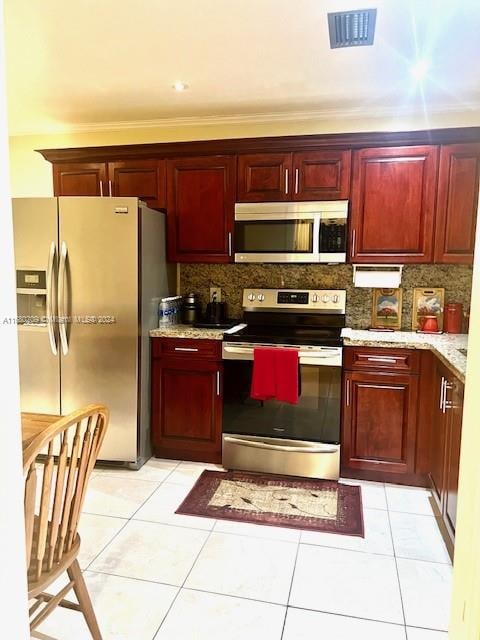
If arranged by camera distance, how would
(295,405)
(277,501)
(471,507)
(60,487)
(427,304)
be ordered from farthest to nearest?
(427,304) < (295,405) < (277,501) < (60,487) < (471,507)

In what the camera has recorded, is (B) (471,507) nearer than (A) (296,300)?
Yes

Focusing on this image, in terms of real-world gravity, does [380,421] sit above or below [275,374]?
below

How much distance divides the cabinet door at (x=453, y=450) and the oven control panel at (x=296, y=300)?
1.18m

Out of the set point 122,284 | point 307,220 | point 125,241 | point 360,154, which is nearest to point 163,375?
point 122,284

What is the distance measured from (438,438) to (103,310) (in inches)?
85.9

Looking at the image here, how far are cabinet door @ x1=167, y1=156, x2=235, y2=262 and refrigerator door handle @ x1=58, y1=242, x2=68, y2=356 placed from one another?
755mm

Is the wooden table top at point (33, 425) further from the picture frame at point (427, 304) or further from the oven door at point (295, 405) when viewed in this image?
the picture frame at point (427, 304)

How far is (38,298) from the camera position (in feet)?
9.80

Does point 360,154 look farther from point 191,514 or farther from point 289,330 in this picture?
point 191,514

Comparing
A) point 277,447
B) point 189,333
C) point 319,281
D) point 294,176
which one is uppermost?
point 294,176

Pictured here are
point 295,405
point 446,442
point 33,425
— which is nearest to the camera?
point 33,425

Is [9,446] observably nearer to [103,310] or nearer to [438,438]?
[103,310]

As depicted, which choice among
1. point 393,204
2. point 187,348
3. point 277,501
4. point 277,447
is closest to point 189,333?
point 187,348

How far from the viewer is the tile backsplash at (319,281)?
126 inches
